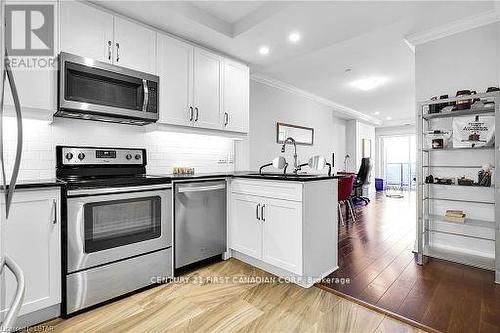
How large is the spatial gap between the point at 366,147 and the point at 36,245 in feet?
28.5

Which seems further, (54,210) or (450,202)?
(450,202)

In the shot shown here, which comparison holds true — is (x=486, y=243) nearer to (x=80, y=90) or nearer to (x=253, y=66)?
(x=253, y=66)

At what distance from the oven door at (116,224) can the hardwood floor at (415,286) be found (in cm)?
153

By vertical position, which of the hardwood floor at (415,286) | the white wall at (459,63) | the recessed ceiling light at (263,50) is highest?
the recessed ceiling light at (263,50)

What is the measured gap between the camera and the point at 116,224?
203 cm

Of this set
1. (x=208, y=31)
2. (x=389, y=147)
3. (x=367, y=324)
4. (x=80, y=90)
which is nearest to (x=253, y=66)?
(x=208, y=31)

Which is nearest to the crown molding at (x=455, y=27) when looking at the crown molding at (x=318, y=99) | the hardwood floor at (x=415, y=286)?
the crown molding at (x=318, y=99)

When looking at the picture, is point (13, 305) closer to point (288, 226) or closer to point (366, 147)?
point (288, 226)

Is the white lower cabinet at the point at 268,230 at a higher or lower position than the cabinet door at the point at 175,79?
lower

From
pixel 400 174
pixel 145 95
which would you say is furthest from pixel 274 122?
pixel 400 174

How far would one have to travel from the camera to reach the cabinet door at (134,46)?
238cm

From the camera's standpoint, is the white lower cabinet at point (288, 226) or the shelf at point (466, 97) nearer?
the white lower cabinet at point (288, 226)

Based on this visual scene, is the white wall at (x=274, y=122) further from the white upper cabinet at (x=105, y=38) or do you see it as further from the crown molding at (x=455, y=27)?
the crown molding at (x=455, y=27)

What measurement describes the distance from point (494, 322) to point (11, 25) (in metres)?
A: 3.87
